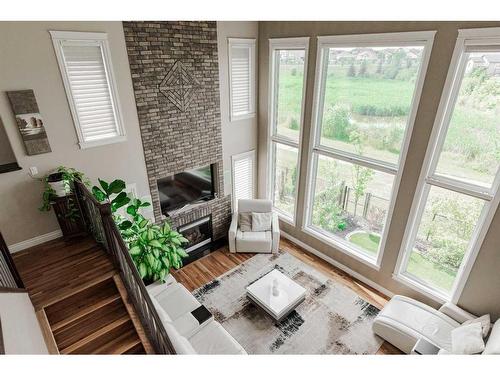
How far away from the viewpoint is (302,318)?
4.50 metres

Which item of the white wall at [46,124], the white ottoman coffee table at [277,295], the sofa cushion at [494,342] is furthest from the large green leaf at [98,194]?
the sofa cushion at [494,342]

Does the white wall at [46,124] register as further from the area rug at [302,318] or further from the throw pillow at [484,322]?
the throw pillow at [484,322]

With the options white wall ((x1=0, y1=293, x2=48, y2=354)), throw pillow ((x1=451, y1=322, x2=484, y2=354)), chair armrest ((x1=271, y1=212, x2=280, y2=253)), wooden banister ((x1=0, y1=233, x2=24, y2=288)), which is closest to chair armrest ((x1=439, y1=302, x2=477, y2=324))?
throw pillow ((x1=451, y1=322, x2=484, y2=354))

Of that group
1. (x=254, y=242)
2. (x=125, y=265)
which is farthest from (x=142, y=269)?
(x=254, y=242)

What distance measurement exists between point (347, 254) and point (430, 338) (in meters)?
1.86

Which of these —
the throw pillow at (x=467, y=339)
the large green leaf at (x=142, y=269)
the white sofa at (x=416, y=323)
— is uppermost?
the large green leaf at (x=142, y=269)

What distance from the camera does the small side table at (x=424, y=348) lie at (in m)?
3.52

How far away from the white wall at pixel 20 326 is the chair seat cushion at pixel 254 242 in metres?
3.60

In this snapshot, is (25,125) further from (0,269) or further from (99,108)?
(0,269)

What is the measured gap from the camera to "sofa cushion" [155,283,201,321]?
405cm

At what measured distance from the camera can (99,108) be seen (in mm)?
4141

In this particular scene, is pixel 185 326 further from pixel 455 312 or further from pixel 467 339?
pixel 455 312

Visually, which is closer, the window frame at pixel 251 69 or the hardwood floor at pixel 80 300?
the hardwood floor at pixel 80 300

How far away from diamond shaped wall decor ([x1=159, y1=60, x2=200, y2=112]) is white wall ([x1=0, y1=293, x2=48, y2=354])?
3.34 m
